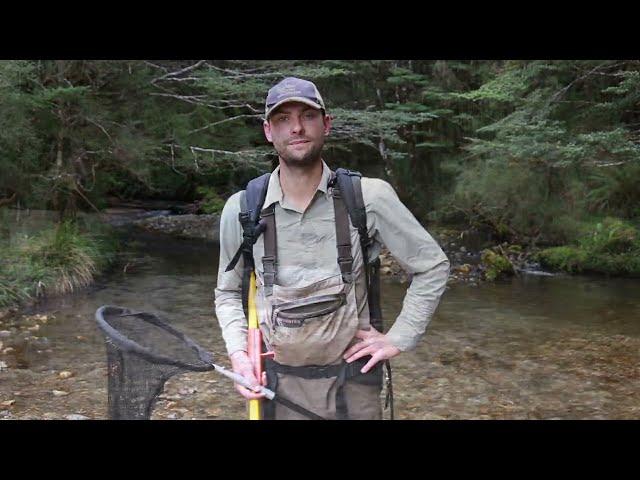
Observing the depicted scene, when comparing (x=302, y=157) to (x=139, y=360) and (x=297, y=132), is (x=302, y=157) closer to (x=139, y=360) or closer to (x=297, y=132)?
(x=297, y=132)

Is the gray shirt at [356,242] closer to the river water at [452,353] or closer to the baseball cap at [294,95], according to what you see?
the baseball cap at [294,95]

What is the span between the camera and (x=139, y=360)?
2.38m

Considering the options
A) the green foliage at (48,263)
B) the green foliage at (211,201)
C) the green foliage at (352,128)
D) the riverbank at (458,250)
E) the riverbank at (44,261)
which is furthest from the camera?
the green foliage at (211,201)

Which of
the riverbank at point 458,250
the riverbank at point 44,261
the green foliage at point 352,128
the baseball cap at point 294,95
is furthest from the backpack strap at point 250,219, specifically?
the riverbank at point 458,250

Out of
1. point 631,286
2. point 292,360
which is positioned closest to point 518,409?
point 292,360

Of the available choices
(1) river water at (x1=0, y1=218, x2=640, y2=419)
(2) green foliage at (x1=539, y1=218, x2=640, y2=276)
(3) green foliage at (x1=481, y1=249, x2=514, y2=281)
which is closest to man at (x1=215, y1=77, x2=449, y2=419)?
(1) river water at (x1=0, y1=218, x2=640, y2=419)

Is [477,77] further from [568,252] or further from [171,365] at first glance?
[171,365]

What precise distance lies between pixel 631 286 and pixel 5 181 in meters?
11.0

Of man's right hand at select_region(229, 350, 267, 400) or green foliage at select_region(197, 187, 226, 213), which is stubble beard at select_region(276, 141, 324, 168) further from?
green foliage at select_region(197, 187, 226, 213)

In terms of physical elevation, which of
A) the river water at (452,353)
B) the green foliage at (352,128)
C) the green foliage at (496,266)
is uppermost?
the green foliage at (352,128)

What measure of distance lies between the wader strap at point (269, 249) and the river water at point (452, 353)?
3.65 meters

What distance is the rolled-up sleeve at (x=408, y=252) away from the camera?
232cm

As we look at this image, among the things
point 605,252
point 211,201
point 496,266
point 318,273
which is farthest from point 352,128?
point 318,273

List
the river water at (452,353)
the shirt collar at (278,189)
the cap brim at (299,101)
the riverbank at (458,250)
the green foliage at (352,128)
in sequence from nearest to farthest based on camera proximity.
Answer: the cap brim at (299,101), the shirt collar at (278,189), the river water at (452,353), the green foliage at (352,128), the riverbank at (458,250)
